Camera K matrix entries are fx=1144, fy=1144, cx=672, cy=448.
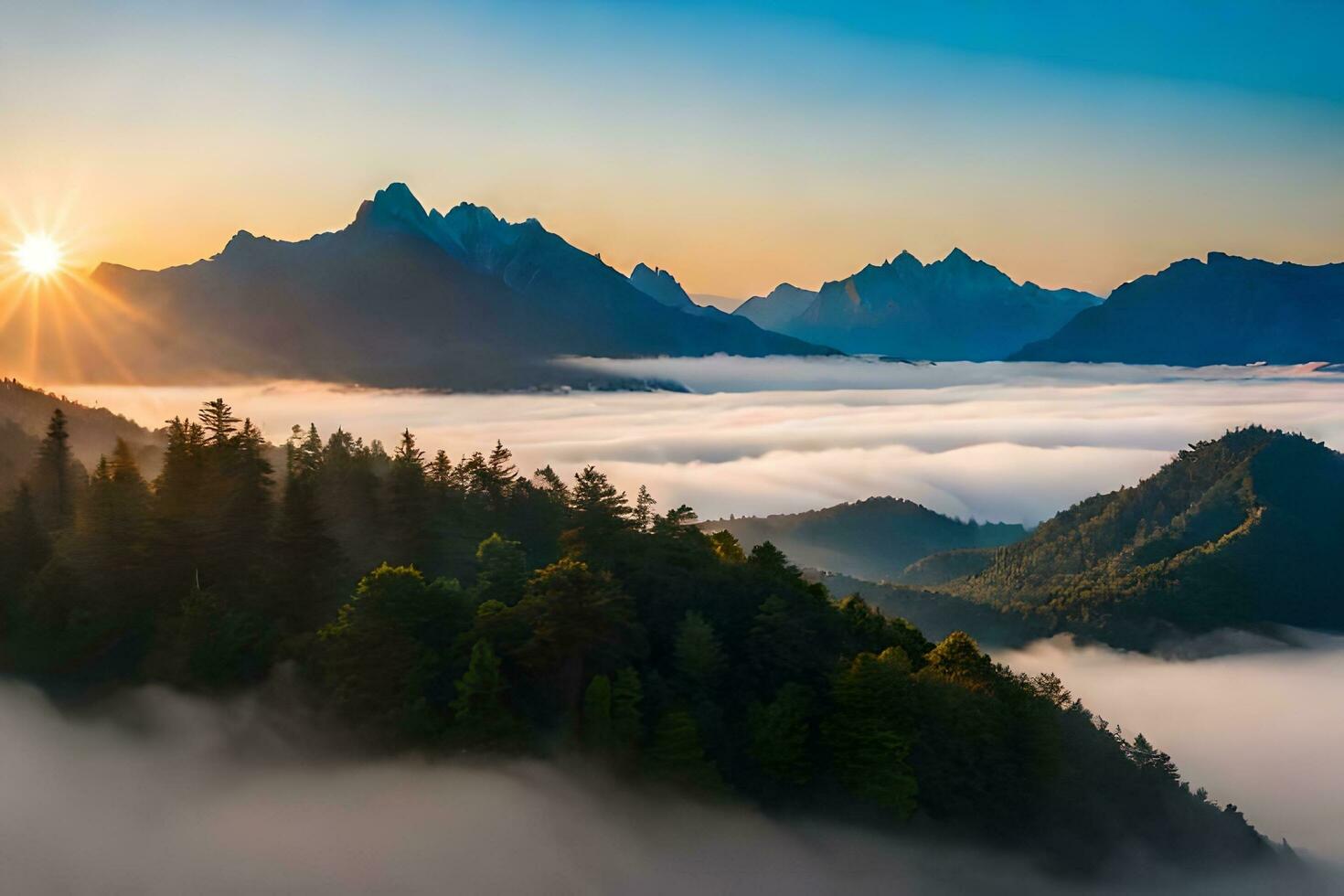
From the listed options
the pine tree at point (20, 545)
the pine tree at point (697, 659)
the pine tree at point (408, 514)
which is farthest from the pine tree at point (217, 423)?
the pine tree at point (697, 659)

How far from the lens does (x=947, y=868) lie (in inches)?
2820

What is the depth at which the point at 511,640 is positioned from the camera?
2559 inches

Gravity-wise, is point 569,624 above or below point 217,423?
below

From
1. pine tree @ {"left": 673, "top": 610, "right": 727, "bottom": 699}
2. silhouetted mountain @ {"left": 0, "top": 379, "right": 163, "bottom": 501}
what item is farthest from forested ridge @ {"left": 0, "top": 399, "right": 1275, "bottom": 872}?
silhouetted mountain @ {"left": 0, "top": 379, "right": 163, "bottom": 501}

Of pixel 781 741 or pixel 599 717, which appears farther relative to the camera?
pixel 781 741

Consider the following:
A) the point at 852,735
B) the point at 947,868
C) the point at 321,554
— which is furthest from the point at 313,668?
the point at 947,868

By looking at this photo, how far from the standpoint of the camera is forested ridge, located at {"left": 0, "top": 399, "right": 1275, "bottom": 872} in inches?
2527

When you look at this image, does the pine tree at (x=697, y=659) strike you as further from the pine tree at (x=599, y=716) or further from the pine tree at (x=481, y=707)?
the pine tree at (x=481, y=707)

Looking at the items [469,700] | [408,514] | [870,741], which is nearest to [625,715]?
[469,700]

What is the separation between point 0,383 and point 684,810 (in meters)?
132

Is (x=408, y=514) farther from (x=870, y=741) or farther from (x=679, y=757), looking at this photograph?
(x=870, y=741)

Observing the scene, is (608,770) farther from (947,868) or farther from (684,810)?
(947,868)

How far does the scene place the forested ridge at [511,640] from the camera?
211 ft

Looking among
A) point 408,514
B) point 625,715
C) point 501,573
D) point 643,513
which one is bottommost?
point 625,715
